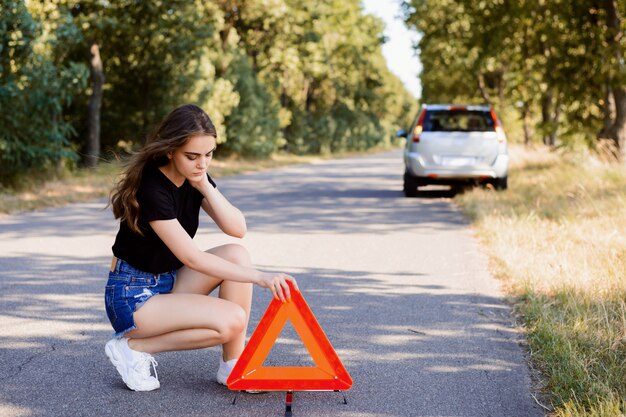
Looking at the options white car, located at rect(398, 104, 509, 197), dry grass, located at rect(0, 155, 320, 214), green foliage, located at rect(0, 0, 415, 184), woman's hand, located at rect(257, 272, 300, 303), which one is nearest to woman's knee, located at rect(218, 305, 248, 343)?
woman's hand, located at rect(257, 272, 300, 303)

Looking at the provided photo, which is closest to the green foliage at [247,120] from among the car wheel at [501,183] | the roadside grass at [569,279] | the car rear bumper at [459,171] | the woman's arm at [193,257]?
the car rear bumper at [459,171]

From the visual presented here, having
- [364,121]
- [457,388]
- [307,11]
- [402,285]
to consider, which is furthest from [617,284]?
[364,121]

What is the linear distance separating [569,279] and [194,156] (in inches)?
151

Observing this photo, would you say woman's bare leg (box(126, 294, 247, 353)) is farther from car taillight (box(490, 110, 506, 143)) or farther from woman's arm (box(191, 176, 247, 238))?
car taillight (box(490, 110, 506, 143))

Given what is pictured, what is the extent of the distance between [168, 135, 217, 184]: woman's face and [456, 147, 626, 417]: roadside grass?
6.70 feet

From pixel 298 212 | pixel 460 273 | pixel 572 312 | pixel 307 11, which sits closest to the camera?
pixel 572 312

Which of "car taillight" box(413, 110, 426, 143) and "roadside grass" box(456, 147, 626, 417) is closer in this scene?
"roadside grass" box(456, 147, 626, 417)

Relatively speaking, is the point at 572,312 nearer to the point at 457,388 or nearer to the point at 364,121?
the point at 457,388

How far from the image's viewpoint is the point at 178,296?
173 inches

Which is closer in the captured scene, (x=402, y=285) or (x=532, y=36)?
(x=402, y=285)

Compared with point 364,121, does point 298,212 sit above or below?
above

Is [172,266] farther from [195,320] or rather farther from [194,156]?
[194,156]

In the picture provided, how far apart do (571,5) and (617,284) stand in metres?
16.1

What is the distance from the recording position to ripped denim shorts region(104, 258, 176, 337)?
14.3ft
